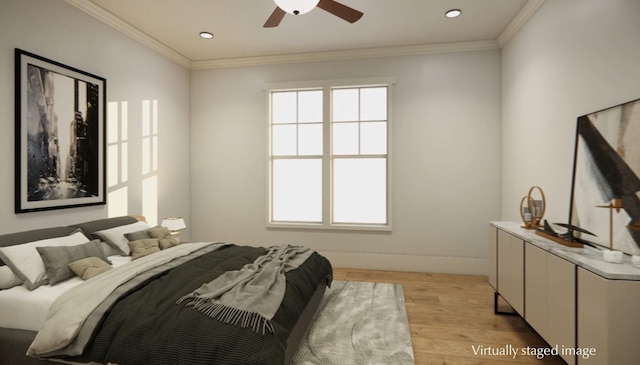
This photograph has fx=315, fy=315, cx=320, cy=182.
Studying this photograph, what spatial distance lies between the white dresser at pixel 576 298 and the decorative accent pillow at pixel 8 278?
362 cm

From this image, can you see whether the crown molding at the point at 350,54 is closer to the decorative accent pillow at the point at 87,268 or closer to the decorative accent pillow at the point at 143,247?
the decorative accent pillow at the point at 143,247

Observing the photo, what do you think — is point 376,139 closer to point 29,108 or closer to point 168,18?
point 168,18

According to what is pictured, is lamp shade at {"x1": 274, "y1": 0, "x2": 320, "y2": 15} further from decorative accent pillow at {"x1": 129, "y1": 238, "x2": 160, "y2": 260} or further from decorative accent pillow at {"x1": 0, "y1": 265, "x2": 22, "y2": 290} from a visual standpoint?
decorative accent pillow at {"x1": 0, "y1": 265, "x2": 22, "y2": 290}

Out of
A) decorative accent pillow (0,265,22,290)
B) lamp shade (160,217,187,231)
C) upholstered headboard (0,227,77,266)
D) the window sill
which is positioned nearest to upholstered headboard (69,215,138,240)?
upholstered headboard (0,227,77,266)

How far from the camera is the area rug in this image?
231 cm

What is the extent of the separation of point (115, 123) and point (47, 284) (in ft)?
6.72

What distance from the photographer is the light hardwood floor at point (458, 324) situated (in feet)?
7.73

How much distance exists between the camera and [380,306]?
10.6 feet

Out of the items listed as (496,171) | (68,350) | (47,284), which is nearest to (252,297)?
(68,350)

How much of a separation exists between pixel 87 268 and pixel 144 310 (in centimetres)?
95

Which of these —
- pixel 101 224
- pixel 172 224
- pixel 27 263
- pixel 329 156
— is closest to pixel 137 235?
pixel 101 224

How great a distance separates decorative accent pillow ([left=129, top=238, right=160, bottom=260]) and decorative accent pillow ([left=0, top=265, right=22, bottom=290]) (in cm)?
78

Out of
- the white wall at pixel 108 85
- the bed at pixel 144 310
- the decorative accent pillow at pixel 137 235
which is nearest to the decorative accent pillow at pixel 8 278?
the bed at pixel 144 310

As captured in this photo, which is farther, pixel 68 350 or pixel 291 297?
pixel 291 297
